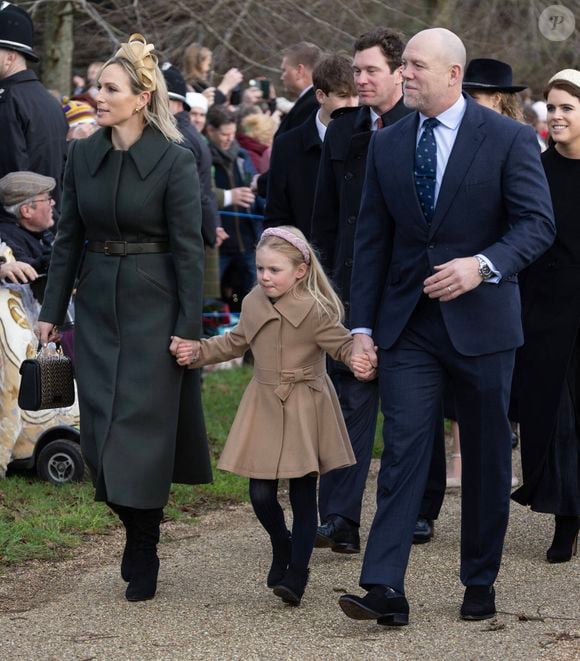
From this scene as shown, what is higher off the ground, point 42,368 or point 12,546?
point 42,368

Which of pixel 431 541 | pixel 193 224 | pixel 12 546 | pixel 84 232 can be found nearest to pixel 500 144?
pixel 193 224

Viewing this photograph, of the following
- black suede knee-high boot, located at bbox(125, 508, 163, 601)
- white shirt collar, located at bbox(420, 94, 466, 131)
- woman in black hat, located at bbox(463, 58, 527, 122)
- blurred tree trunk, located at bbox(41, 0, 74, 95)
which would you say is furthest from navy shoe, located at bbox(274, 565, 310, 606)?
blurred tree trunk, located at bbox(41, 0, 74, 95)

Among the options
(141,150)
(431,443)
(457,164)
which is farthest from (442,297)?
(141,150)

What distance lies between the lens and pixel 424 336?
17.8 ft

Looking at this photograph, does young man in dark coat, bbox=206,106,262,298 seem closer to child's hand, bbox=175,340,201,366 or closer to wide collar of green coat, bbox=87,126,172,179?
wide collar of green coat, bbox=87,126,172,179

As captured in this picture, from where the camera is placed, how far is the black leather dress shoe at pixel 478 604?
549 cm

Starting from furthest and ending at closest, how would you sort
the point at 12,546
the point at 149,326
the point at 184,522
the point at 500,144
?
1. the point at 184,522
2. the point at 12,546
3. the point at 149,326
4. the point at 500,144

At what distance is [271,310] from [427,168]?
2.95ft

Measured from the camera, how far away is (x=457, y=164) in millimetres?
5277

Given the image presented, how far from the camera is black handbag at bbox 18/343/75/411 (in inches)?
237

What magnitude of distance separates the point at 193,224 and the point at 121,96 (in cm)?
57

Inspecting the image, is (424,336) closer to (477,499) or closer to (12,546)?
(477,499)

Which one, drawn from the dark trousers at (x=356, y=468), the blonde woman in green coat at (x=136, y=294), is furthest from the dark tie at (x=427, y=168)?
the dark trousers at (x=356, y=468)

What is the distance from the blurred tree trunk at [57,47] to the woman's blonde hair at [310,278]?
27.0 ft
